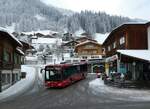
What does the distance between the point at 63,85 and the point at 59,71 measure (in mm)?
1881

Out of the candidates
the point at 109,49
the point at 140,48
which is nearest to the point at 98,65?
the point at 109,49

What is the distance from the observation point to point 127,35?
46.2 meters

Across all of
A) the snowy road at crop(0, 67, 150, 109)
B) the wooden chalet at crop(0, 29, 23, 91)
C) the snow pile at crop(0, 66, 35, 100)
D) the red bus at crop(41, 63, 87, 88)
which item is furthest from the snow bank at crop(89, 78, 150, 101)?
the wooden chalet at crop(0, 29, 23, 91)

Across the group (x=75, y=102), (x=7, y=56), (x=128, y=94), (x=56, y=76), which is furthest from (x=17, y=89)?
(x=75, y=102)

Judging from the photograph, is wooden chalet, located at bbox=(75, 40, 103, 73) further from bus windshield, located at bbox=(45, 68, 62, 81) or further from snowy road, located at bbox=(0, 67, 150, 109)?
snowy road, located at bbox=(0, 67, 150, 109)

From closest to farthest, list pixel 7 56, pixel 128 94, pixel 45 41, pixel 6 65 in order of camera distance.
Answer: pixel 128 94 < pixel 6 65 < pixel 7 56 < pixel 45 41

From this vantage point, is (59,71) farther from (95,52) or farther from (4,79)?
(95,52)

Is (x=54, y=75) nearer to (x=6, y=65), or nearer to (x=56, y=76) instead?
(x=56, y=76)

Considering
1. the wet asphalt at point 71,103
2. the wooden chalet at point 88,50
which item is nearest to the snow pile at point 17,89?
the wet asphalt at point 71,103

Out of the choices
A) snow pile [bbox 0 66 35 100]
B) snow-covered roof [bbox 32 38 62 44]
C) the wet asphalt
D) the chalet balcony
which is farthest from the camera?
snow-covered roof [bbox 32 38 62 44]

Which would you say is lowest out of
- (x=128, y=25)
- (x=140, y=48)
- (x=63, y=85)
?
(x=63, y=85)

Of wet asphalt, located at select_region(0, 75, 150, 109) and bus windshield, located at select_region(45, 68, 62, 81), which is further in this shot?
bus windshield, located at select_region(45, 68, 62, 81)

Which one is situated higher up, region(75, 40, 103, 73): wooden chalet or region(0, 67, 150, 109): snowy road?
region(75, 40, 103, 73): wooden chalet

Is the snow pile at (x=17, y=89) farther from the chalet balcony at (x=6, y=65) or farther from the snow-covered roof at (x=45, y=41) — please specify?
the snow-covered roof at (x=45, y=41)
